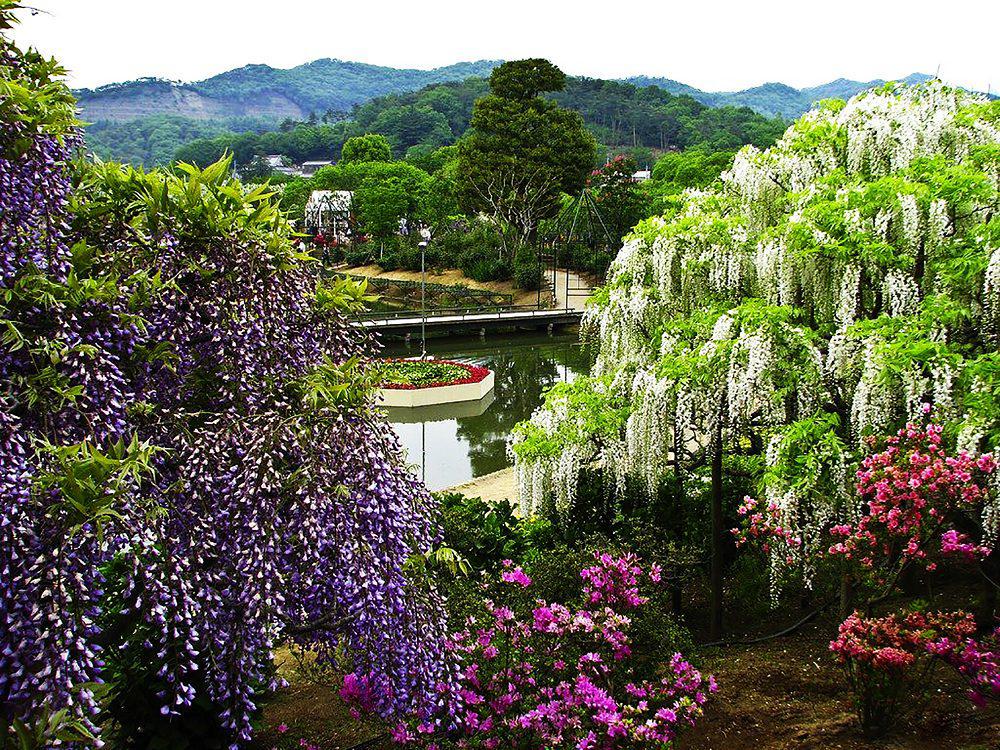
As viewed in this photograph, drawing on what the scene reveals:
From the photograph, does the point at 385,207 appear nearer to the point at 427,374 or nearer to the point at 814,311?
the point at 427,374

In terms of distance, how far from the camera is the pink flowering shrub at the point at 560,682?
5340 millimetres

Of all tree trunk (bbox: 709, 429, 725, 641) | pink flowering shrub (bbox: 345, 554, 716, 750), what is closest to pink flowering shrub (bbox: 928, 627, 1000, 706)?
pink flowering shrub (bbox: 345, 554, 716, 750)

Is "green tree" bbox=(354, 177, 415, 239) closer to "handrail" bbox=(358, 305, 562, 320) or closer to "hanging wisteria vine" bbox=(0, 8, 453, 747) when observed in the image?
"handrail" bbox=(358, 305, 562, 320)

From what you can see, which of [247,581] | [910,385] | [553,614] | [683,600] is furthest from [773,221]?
[247,581]

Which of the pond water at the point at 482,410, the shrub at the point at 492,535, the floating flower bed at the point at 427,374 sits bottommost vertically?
the pond water at the point at 482,410

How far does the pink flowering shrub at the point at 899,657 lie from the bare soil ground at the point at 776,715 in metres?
0.20

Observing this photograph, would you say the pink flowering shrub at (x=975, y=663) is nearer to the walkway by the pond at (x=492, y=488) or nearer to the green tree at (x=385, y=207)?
the walkway by the pond at (x=492, y=488)

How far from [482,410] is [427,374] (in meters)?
2.15

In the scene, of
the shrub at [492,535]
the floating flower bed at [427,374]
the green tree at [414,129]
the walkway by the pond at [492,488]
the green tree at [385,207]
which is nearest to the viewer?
the shrub at [492,535]

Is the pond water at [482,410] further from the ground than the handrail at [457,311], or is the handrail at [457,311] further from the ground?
the handrail at [457,311]

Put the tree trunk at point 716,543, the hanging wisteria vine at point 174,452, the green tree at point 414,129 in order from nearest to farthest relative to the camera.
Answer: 1. the hanging wisteria vine at point 174,452
2. the tree trunk at point 716,543
3. the green tree at point 414,129

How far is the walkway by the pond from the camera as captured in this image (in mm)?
15180

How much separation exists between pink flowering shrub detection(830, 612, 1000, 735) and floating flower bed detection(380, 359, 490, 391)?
1870 cm

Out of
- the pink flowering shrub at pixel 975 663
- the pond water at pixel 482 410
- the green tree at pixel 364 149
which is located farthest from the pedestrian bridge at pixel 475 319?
the green tree at pixel 364 149
